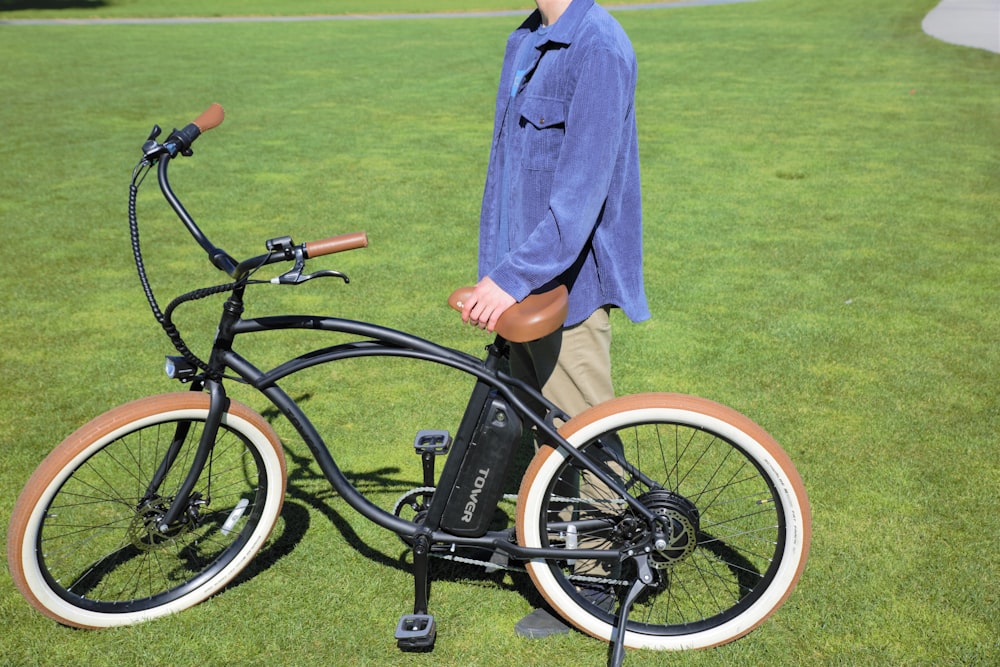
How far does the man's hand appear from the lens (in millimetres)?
2568

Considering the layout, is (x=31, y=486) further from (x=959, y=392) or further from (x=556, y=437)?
(x=959, y=392)

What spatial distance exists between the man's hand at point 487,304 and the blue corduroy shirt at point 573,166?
0.07ft

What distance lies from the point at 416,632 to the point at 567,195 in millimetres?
1445

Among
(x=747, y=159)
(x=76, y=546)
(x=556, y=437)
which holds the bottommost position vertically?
(x=747, y=159)

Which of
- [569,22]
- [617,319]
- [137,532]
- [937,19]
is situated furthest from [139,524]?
[937,19]

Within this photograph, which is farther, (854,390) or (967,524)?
(854,390)

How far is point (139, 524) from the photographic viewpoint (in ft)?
9.82

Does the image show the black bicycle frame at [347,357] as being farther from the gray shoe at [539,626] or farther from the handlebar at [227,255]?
A: the gray shoe at [539,626]

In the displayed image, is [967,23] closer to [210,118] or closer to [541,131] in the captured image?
[541,131]

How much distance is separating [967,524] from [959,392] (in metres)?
1.24

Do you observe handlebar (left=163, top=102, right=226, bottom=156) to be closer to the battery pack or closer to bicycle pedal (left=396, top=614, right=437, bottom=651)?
the battery pack

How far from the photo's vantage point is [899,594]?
3123 mm

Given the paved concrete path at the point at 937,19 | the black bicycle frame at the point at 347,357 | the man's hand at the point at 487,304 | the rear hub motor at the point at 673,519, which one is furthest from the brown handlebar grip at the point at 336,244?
the paved concrete path at the point at 937,19

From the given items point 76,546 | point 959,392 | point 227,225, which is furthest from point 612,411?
point 227,225
